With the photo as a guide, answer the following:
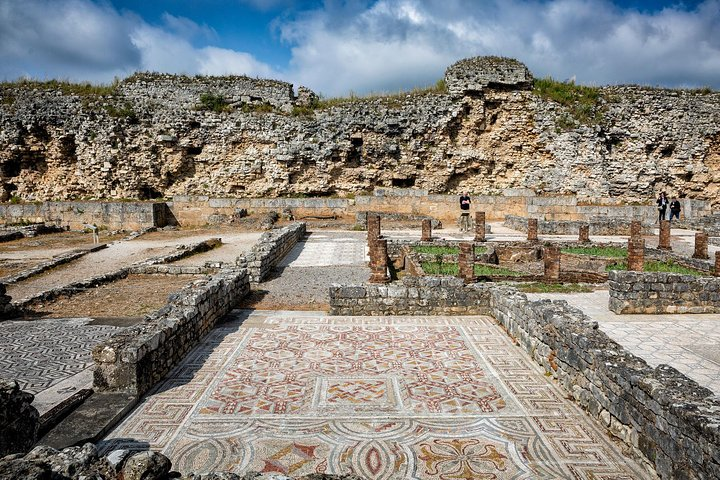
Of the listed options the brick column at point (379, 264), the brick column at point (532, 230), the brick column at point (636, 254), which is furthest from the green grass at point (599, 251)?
the brick column at point (379, 264)

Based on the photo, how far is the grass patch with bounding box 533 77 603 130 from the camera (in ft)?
93.8

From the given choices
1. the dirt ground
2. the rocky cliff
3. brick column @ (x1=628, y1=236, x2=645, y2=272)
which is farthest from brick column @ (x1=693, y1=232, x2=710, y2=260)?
the rocky cliff

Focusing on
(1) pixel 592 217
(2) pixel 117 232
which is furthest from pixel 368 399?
(1) pixel 592 217

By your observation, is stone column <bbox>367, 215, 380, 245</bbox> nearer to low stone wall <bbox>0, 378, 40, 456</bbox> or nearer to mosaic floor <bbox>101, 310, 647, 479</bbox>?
mosaic floor <bbox>101, 310, 647, 479</bbox>

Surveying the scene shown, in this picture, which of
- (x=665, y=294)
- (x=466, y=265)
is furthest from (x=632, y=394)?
(x=466, y=265)

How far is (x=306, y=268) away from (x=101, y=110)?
69.3 ft

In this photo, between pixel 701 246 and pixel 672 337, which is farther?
pixel 701 246

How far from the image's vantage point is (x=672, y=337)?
22.6 feet

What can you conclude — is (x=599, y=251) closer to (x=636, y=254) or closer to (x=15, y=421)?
(x=636, y=254)

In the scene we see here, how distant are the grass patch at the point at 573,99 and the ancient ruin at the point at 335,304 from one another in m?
0.20

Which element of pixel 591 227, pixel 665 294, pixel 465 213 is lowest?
pixel 665 294

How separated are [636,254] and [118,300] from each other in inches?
463

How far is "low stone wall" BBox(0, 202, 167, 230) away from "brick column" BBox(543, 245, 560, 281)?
19.3 m

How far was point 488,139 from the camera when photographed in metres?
29.9
